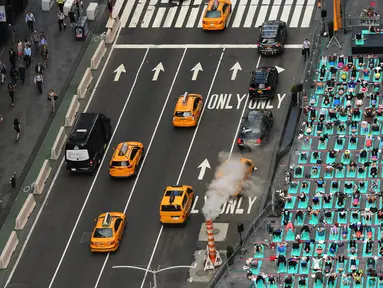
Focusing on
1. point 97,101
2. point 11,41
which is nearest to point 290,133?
point 97,101

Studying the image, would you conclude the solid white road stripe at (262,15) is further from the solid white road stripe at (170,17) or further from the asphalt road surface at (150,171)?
the solid white road stripe at (170,17)

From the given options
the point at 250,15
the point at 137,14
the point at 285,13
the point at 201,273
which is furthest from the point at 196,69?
the point at 201,273

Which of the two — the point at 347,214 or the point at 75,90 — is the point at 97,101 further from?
the point at 347,214

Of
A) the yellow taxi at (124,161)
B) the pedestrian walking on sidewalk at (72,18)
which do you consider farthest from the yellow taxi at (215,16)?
the yellow taxi at (124,161)

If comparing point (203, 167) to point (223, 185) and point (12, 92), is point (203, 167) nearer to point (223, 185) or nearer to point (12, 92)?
point (223, 185)

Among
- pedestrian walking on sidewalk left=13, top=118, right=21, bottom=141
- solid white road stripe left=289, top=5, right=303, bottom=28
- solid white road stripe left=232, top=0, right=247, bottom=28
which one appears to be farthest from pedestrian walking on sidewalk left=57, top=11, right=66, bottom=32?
solid white road stripe left=289, top=5, right=303, bottom=28

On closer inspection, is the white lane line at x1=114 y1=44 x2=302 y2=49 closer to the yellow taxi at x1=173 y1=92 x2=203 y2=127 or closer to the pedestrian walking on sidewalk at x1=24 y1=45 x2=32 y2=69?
the pedestrian walking on sidewalk at x1=24 y1=45 x2=32 y2=69

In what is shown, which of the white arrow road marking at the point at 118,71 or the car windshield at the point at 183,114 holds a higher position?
the white arrow road marking at the point at 118,71
